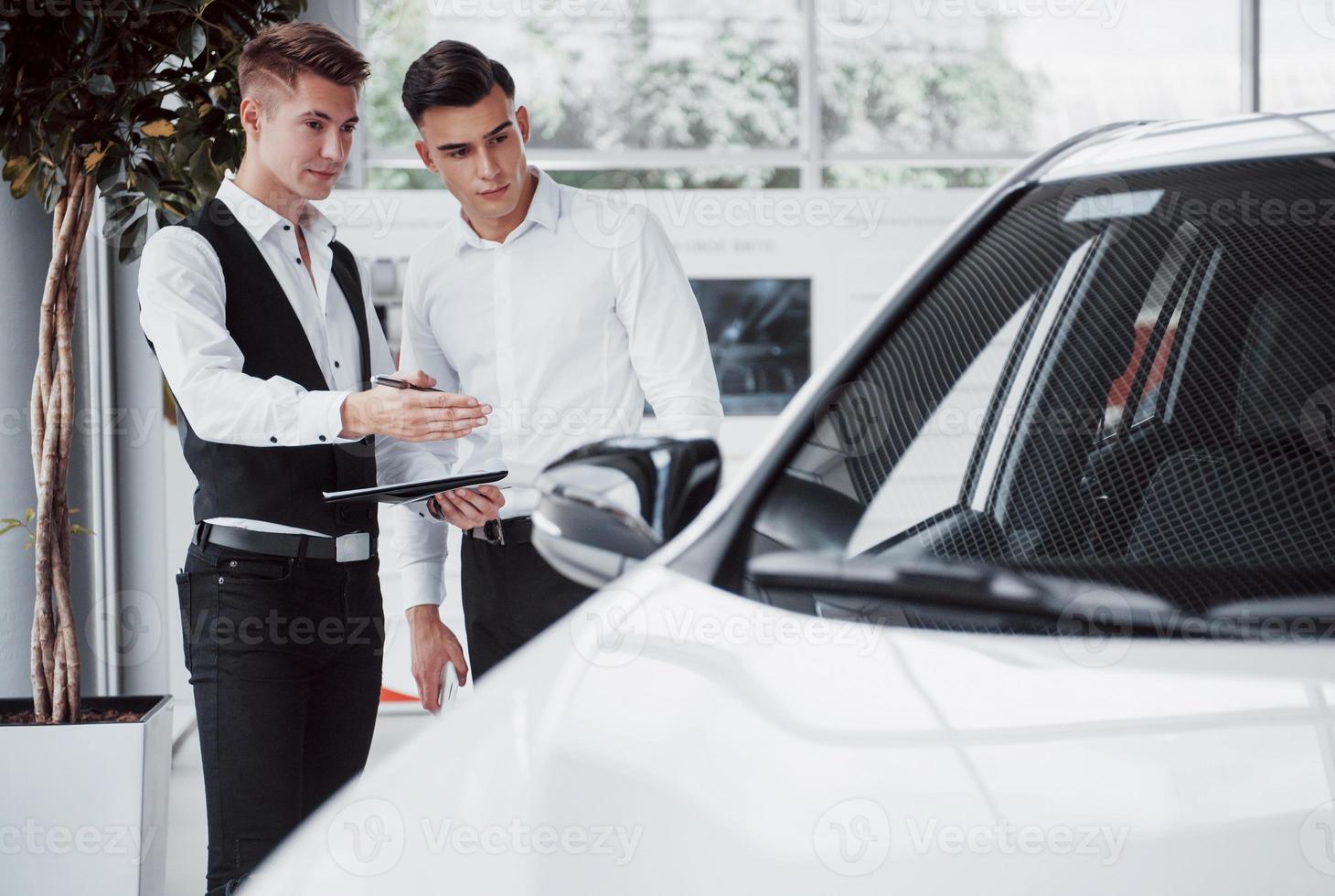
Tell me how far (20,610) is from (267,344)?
5.14 feet

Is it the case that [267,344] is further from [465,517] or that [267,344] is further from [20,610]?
[20,610]

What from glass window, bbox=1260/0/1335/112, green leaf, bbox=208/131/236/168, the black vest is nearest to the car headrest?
the black vest

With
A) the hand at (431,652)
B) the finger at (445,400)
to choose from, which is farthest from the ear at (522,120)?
the hand at (431,652)

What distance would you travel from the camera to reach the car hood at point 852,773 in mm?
718

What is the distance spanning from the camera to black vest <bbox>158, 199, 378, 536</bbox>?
6.49ft

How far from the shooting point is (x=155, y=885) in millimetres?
2645

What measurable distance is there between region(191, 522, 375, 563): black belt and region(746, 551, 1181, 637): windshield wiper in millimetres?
1217

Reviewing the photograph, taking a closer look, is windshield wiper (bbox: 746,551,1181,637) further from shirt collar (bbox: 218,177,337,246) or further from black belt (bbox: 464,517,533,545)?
shirt collar (bbox: 218,177,337,246)

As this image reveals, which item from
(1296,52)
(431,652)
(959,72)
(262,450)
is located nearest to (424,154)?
(262,450)

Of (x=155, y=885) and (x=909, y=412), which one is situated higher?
(x=909, y=412)

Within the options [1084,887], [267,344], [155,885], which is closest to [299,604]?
[267,344]

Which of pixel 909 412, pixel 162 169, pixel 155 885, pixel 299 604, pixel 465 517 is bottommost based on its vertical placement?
pixel 155 885

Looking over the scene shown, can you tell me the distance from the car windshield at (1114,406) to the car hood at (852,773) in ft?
0.39

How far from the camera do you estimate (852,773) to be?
78 cm
